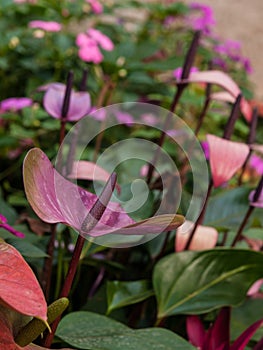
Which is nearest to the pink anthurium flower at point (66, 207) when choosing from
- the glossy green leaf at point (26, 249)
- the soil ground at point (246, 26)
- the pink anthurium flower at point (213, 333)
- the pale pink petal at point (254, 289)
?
the glossy green leaf at point (26, 249)

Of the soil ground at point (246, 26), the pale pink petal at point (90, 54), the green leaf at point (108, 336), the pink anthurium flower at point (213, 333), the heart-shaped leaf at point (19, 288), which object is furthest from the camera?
the soil ground at point (246, 26)

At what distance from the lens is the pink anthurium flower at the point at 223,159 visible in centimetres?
61

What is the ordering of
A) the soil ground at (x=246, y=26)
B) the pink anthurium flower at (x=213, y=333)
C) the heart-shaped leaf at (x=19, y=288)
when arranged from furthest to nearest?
the soil ground at (x=246, y=26) < the pink anthurium flower at (x=213, y=333) < the heart-shaped leaf at (x=19, y=288)

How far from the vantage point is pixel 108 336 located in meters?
0.52

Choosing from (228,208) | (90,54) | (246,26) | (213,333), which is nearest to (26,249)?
(213,333)

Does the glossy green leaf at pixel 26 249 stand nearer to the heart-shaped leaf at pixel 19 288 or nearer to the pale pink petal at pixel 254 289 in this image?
the heart-shaped leaf at pixel 19 288

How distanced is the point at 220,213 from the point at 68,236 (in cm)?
21

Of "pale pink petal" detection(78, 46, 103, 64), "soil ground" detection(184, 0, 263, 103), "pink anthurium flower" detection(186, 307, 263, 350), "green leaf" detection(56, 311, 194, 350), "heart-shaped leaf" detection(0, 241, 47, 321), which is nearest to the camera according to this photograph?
"heart-shaped leaf" detection(0, 241, 47, 321)

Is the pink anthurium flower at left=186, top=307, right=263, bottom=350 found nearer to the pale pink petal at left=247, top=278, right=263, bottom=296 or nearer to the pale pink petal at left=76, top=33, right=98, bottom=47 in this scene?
the pale pink petal at left=247, top=278, right=263, bottom=296

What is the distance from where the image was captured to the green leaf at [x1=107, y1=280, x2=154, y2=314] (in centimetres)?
66

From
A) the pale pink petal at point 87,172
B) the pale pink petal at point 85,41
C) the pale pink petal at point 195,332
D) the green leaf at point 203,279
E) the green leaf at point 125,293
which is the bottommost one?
the pale pink petal at point 195,332

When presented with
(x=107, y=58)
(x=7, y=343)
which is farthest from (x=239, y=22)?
(x=7, y=343)

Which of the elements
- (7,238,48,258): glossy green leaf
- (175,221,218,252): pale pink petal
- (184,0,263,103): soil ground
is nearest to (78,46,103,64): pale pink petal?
(175,221,218,252): pale pink petal

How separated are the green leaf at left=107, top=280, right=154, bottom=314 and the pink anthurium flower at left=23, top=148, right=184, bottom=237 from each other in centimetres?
24
